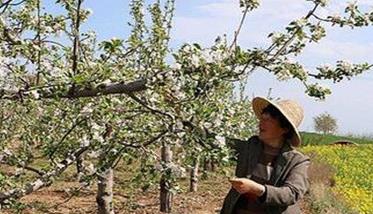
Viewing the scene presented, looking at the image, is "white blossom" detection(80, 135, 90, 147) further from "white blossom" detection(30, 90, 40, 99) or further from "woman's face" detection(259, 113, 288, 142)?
"white blossom" detection(30, 90, 40, 99)

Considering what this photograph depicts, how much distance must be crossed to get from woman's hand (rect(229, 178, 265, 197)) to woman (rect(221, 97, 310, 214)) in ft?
0.71

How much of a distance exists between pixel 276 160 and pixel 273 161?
3 cm

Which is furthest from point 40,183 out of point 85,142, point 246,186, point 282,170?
point 282,170

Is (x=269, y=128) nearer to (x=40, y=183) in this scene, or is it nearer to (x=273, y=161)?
(x=273, y=161)

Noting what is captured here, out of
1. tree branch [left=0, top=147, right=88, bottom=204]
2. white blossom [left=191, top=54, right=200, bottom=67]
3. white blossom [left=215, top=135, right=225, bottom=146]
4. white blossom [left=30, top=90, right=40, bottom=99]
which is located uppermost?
Result: white blossom [left=191, top=54, right=200, bottom=67]

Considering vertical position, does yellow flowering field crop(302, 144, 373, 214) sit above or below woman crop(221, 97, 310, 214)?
below

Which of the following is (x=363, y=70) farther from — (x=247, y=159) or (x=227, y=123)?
(x=247, y=159)

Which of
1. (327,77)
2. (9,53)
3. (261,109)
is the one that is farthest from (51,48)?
(327,77)

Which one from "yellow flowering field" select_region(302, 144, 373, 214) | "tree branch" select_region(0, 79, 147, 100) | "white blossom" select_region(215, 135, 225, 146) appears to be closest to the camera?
"tree branch" select_region(0, 79, 147, 100)

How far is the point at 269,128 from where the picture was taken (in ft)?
14.0

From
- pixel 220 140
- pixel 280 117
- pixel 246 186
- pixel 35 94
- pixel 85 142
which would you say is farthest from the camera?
pixel 280 117

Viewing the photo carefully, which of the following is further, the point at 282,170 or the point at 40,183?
the point at 282,170

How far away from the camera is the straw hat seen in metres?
4.24

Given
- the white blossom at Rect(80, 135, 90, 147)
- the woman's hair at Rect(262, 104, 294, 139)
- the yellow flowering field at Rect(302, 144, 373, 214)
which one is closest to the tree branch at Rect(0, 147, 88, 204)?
the white blossom at Rect(80, 135, 90, 147)
